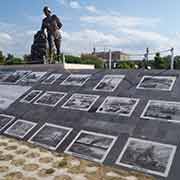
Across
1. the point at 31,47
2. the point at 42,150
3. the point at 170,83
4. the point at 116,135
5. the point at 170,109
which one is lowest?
the point at 42,150

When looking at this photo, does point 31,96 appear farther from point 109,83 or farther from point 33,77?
point 109,83

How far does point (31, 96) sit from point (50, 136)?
96.6 inches

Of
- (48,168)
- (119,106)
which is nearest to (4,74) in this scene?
(119,106)

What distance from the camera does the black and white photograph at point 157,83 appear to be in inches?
208

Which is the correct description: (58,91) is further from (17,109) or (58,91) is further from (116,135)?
(116,135)

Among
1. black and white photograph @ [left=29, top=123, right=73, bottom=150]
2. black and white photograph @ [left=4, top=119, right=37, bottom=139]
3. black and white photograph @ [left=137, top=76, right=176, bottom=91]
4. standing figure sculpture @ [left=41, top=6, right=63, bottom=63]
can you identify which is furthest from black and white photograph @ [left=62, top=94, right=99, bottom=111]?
standing figure sculpture @ [left=41, top=6, right=63, bottom=63]

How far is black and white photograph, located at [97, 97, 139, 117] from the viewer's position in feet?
15.9

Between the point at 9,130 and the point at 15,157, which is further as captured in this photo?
the point at 9,130

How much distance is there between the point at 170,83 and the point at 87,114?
2.05 metres

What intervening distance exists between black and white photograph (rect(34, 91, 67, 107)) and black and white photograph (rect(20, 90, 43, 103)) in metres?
0.24

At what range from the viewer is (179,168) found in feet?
10.7

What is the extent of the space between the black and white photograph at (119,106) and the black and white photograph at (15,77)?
4422 mm

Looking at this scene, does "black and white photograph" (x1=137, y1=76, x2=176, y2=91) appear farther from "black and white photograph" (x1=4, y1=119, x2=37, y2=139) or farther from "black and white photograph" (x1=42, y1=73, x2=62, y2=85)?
"black and white photograph" (x1=42, y1=73, x2=62, y2=85)

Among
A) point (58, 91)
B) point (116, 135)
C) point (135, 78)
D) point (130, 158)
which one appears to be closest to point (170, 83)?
point (135, 78)
